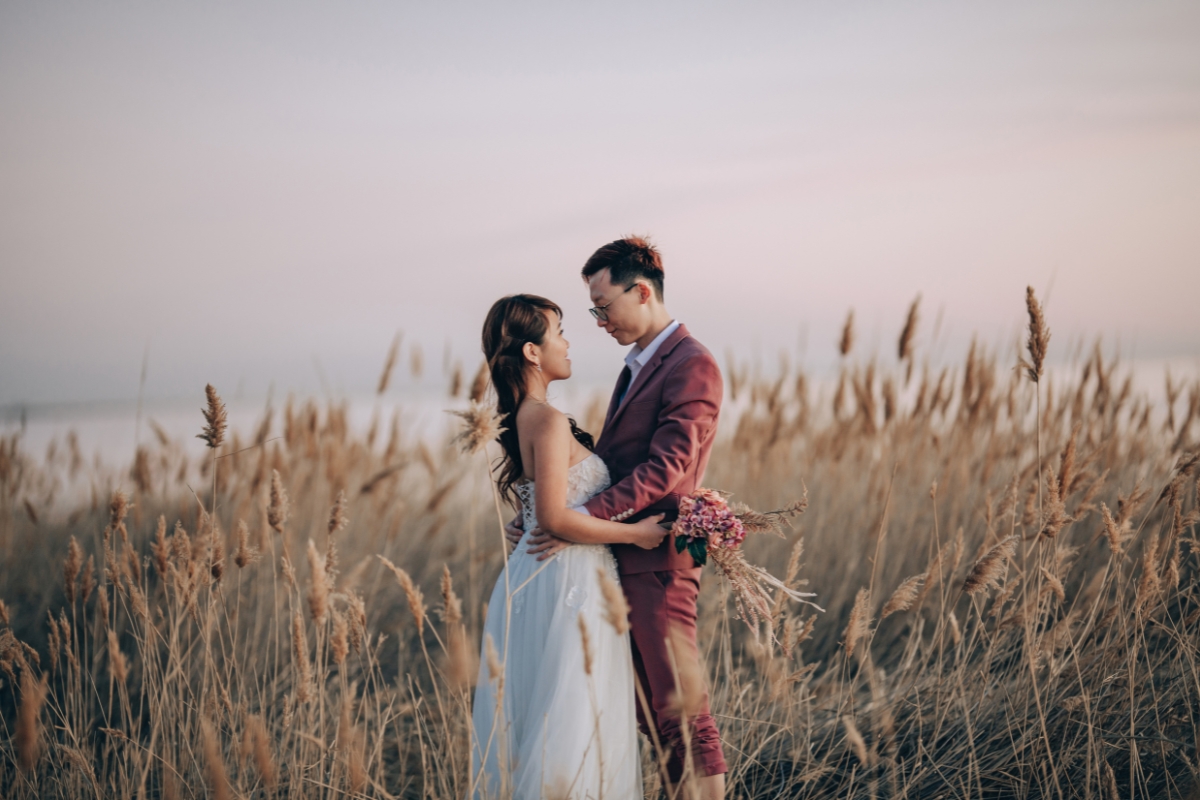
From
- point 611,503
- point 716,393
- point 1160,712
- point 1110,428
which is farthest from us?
point 1110,428

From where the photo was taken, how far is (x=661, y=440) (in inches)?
80.8

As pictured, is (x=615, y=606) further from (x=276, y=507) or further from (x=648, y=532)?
(x=276, y=507)

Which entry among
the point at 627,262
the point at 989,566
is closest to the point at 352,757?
the point at 627,262

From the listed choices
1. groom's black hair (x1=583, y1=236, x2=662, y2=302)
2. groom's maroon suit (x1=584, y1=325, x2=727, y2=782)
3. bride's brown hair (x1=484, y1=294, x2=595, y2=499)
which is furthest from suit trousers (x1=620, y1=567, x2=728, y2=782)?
groom's black hair (x1=583, y1=236, x2=662, y2=302)

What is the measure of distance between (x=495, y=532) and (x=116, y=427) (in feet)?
17.6

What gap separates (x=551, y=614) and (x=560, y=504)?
291 millimetres

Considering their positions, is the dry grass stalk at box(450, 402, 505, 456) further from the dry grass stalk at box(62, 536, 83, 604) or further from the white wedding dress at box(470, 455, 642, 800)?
the dry grass stalk at box(62, 536, 83, 604)

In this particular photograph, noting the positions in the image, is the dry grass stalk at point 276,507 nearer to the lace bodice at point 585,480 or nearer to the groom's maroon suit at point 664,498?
the lace bodice at point 585,480

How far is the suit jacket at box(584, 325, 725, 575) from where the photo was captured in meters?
2.01

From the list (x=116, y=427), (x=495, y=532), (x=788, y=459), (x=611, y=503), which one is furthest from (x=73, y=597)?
(x=116, y=427)

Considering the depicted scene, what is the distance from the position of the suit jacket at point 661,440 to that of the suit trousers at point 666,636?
39 mm

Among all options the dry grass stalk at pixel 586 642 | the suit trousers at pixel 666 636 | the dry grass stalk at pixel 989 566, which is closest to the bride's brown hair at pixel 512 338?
the suit trousers at pixel 666 636

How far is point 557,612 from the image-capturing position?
2043mm

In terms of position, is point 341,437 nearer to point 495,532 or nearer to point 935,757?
point 495,532
